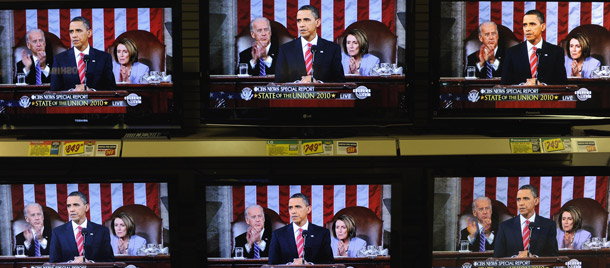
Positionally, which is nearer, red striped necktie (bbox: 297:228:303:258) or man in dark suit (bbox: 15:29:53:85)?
man in dark suit (bbox: 15:29:53:85)

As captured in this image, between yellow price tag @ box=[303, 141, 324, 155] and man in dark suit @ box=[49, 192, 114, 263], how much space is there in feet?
2.73

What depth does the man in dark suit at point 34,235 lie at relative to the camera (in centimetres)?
208

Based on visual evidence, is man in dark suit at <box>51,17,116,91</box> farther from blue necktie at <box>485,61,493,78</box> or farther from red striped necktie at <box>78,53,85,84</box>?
blue necktie at <box>485,61,493,78</box>

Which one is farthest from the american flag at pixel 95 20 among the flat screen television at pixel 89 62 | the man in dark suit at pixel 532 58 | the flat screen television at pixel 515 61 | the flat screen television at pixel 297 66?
the man in dark suit at pixel 532 58

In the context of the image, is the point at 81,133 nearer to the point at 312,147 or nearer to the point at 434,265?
the point at 312,147

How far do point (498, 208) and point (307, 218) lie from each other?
0.74 meters

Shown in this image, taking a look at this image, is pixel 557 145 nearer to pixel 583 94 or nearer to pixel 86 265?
pixel 583 94

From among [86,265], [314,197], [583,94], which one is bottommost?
[86,265]

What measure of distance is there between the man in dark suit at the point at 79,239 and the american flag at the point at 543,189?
139 cm

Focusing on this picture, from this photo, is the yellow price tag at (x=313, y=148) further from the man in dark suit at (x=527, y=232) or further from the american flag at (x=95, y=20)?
the man in dark suit at (x=527, y=232)

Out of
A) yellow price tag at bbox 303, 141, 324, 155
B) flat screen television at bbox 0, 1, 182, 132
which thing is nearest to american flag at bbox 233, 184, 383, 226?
yellow price tag at bbox 303, 141, 324, 155

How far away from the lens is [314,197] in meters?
2.10

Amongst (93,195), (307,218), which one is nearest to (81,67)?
(93,195)

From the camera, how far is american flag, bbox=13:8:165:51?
2.00 m
